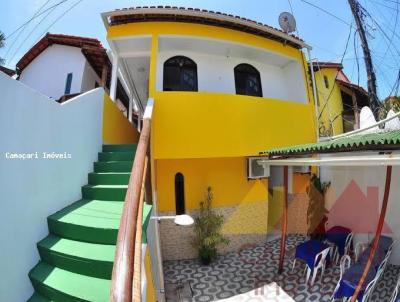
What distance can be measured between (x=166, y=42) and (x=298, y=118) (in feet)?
14.3

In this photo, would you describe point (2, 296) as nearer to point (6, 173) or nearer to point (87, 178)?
point (6, 173)

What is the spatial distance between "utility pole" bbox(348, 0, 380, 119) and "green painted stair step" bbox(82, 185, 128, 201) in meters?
7.50

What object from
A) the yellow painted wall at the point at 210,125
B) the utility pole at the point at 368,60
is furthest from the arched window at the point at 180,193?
the utility pole at the point at 368,60

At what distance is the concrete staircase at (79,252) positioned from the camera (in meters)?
2.44

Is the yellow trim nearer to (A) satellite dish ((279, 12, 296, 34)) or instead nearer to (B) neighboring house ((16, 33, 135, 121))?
(B) neighboring house ((16, 33, 135, 121))

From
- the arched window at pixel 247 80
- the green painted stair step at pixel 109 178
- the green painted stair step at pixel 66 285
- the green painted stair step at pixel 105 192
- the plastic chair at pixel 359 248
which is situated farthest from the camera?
the arched window at pixel 247 80

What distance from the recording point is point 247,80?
8266mm

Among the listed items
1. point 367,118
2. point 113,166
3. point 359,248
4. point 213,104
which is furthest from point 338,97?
point 113,166

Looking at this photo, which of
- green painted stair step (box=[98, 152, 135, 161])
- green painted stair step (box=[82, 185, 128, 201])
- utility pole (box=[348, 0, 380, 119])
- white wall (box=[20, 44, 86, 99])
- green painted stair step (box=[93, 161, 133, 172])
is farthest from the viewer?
white wall (box=[20, 44, 86, 99])

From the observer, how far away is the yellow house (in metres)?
5.98

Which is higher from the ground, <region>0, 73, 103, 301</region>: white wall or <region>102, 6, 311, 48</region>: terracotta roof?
<region>102, 6, 311, 48</region>: terracotta roof

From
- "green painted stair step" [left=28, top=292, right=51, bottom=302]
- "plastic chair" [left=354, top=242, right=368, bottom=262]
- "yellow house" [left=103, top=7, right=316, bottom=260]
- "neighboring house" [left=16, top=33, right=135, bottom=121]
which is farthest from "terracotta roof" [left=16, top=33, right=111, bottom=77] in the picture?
"plastic chair" [left=354, top=242, right=368, bottom=262]

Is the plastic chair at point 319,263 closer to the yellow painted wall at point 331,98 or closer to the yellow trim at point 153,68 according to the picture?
the yellow trim at point 153,68

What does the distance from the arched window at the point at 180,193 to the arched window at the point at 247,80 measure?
11.0ft
